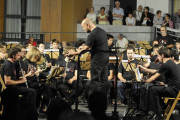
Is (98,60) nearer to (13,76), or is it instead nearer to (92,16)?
(13,76)

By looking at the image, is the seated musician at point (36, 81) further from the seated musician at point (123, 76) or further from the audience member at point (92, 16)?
the audience member at point (92, 16)

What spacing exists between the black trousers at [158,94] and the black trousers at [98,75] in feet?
3.42

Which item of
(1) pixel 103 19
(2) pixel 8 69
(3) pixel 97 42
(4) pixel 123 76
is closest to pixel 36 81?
(2) pixel 8 69

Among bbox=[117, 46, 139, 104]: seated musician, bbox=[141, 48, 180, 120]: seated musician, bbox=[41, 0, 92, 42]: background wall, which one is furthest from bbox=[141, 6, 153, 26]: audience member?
bbox=[141, 48, 180, 120]: seated musician

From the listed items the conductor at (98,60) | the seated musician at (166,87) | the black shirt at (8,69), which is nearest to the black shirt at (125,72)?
the seated musician at (166,87)

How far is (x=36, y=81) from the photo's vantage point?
802 cm

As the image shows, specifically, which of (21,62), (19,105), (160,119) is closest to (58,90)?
(21,62)

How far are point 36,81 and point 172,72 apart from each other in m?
3.01

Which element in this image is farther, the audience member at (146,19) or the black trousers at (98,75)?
the audience member at (146,19)

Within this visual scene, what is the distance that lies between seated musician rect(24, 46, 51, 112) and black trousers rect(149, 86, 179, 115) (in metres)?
2.32

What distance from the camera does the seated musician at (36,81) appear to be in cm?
780

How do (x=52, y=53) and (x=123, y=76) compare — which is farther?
(x=52, y=53)

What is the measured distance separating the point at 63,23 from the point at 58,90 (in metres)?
7.12

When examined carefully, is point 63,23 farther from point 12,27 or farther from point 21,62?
point 21,62
